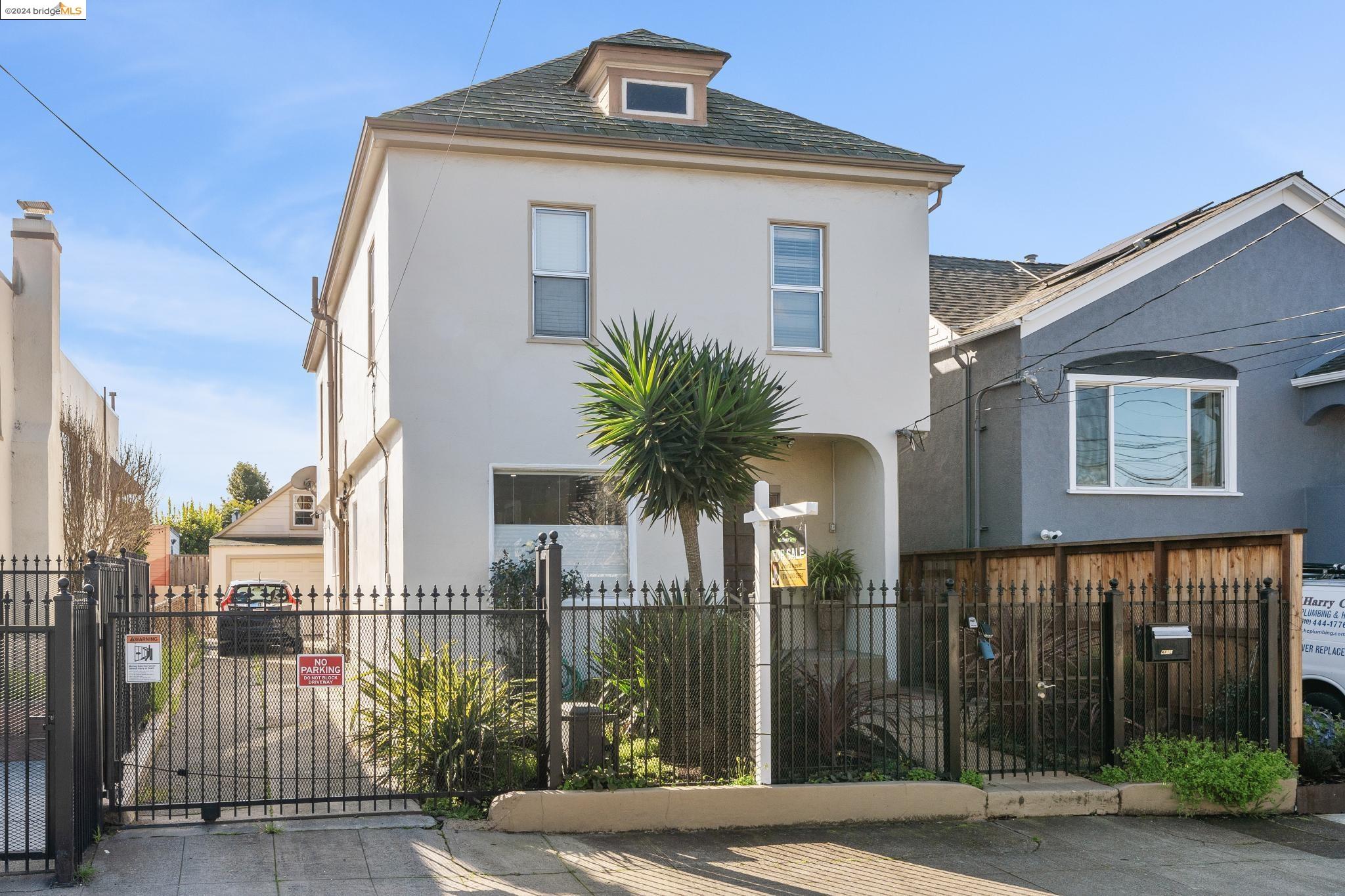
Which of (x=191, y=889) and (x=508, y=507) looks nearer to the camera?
(x=191, y=889)

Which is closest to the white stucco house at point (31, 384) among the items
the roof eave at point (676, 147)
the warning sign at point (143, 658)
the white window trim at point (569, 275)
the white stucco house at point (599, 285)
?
the white stucco house at point (599, 285)

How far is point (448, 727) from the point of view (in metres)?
8.87

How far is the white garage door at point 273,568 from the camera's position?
3656 centimetres

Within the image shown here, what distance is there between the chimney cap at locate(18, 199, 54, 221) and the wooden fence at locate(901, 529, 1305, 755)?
13831 mm

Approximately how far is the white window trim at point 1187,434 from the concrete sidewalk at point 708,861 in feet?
23.0

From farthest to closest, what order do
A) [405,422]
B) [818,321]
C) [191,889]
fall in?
[818,321] → [405,422] → [191,889]

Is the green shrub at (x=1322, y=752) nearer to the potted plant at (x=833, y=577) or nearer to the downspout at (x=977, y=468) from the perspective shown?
the potted plant at (x=833, y=577)

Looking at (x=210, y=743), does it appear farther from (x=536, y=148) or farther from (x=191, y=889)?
(x=536, y=148)

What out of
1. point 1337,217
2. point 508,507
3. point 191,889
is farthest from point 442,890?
point 1337,217

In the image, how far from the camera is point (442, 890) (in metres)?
7.17

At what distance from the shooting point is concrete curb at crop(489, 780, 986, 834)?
8.57 meters

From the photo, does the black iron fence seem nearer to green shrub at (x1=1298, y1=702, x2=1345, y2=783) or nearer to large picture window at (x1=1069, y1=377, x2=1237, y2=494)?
green shrub at (x1=1298, y1=702, x2=1345, y2=783)

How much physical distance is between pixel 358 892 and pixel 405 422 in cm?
689

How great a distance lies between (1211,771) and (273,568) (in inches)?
1242
